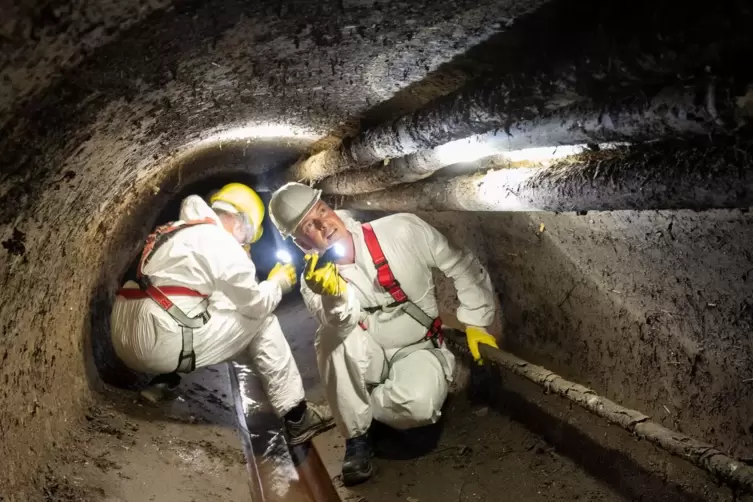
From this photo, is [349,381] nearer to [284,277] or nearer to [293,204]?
[293,204]

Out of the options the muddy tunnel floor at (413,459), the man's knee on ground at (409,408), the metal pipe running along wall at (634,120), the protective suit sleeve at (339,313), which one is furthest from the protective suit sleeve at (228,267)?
the metal pipe running along wall at (634,120)

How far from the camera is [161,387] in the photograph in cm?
446

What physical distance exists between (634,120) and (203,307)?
3461 mm

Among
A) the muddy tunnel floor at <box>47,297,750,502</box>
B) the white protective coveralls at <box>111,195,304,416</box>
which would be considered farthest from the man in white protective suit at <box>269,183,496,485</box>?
the white protective coveralls at <box>111,195,304,416</box>

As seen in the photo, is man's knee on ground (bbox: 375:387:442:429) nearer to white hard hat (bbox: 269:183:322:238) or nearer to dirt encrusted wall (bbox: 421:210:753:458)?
dirt encrusted wall (bbox: 421:210:753:458)

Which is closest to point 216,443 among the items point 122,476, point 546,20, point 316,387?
point 122,476

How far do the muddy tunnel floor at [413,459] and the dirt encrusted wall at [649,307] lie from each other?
285 mm

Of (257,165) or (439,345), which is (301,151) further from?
(439,345)

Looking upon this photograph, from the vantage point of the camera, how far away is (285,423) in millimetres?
4352

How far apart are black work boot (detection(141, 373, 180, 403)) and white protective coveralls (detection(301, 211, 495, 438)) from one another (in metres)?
1.60

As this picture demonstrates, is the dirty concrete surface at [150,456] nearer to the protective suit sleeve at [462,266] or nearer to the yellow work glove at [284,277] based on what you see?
the yellow work glove at [284,277]

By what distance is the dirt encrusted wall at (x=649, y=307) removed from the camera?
2.19 meters

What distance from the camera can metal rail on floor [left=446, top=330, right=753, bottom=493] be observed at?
6.75 feet

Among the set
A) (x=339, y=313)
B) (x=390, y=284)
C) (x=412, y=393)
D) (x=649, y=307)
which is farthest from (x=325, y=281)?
(x=649, y=307)
